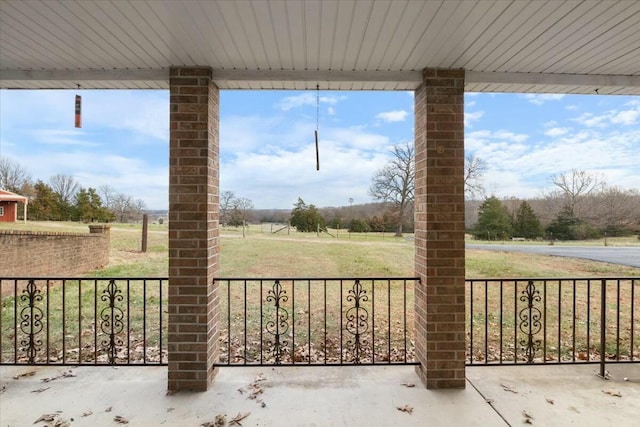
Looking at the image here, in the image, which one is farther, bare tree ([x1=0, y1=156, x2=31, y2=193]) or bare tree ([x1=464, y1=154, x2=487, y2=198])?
bare tree ([x1=0, y1=156, x2=31, y2=193])

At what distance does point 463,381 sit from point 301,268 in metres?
2.74

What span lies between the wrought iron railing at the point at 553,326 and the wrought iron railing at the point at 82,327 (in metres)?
3.02

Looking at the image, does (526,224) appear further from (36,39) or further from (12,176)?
(12,176)

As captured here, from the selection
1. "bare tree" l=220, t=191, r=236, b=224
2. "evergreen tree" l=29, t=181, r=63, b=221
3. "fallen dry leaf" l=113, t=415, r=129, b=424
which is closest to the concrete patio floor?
"fallen dry leaf" l=113, t=415, r=129, b=424

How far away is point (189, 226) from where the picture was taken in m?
2.24

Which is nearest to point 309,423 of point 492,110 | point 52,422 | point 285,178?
point 52,422

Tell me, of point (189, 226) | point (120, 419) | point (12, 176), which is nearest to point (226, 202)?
point (189, 226)

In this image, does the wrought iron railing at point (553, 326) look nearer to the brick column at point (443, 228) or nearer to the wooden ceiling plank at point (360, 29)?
the brick column at point (443, 228)

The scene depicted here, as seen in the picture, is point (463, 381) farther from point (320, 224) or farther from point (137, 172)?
point (137, 172)

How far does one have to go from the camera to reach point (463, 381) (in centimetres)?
227

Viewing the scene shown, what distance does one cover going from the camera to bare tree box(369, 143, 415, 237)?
3.99 meters

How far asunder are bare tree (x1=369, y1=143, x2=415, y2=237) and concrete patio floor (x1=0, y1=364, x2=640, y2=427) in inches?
81.6

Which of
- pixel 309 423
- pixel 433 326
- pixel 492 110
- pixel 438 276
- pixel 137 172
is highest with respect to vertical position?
pixel 492 110

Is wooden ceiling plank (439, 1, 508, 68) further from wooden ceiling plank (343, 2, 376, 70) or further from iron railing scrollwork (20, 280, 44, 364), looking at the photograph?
iron railing scrollwork (20, 280, 44, 364)
